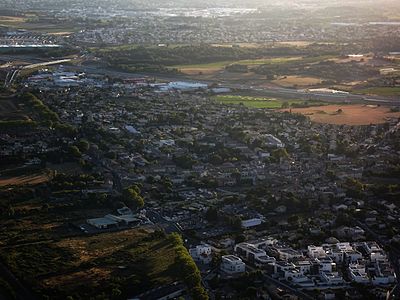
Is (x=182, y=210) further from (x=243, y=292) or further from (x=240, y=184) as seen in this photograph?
(x=243, y=292)

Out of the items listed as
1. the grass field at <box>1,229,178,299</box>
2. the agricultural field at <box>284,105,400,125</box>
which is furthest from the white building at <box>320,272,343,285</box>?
the agricultural field at <box>284,105,400,125</box>

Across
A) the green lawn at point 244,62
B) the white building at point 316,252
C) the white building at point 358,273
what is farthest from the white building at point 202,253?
the green lawn at point 244,62

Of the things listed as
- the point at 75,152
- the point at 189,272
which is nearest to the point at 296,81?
the point at 75,152

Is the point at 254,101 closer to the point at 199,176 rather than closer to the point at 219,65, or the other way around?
the point at 219,65

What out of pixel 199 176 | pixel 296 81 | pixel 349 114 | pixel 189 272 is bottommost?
pixel 296 81

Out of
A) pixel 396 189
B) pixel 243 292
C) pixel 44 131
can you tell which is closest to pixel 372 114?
pixel 396 189
